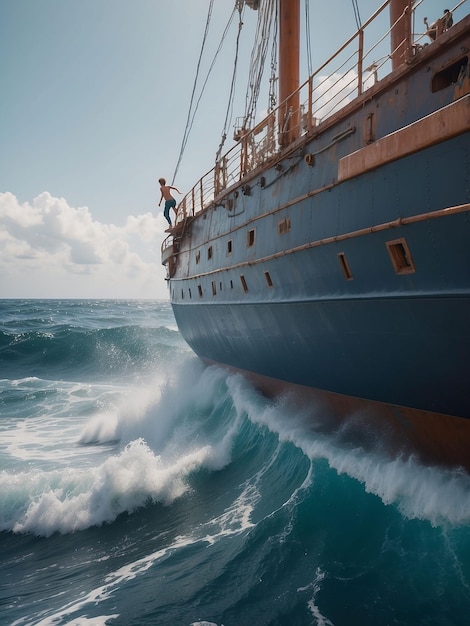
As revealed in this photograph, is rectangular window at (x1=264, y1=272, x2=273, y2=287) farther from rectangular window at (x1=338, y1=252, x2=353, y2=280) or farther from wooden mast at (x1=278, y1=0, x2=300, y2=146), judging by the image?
wooden mast at (x1=278, y1=0, x2=300, y2=146)

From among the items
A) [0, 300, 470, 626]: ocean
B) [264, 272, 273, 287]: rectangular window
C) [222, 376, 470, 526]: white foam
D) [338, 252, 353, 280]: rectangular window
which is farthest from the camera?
[264, 272, 273, 287]: rectangular window

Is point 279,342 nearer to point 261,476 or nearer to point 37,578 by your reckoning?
point 261,476

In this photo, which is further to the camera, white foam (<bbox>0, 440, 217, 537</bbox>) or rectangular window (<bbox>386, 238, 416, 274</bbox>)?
white foam (<bbox>0, 440, 217, 537</bbox>)

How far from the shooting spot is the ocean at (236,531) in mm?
4645

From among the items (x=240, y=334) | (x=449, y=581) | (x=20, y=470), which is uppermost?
(x=240, y=334)

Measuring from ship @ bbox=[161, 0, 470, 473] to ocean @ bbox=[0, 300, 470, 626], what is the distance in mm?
718

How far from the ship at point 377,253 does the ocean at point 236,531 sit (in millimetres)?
718

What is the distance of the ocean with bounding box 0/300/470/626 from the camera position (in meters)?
4.64

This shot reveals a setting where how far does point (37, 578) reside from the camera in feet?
21.1

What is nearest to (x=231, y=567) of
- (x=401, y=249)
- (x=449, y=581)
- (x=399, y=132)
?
(x=449, y=581)

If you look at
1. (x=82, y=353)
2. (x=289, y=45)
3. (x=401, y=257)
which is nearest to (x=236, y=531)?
(x=401, y=257)

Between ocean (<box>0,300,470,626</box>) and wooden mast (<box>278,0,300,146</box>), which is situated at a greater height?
wooden mast (<box>278,0,300,146</box>)

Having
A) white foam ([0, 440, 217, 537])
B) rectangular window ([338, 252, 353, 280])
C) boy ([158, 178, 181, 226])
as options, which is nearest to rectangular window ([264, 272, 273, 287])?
rectangular window ([338, 252, 353, 280])

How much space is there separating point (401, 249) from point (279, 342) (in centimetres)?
359
